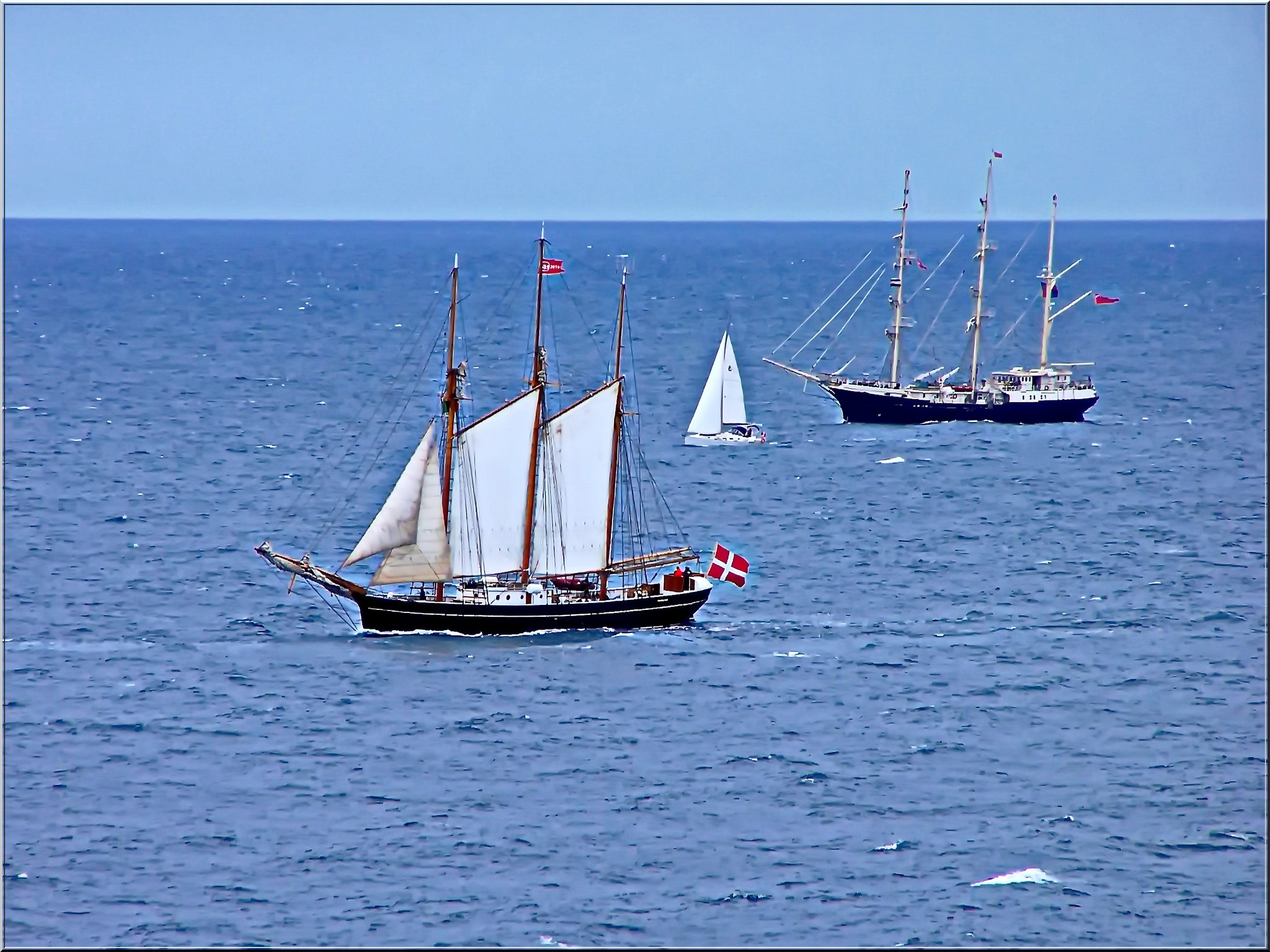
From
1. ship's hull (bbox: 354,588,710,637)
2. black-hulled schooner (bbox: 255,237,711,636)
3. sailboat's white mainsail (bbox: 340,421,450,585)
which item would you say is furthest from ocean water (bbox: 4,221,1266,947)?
sailboat's white mainsail (bbox: 340,421,450,585)

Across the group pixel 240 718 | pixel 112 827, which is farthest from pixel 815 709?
pixel 112 827

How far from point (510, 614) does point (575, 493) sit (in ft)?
19.0

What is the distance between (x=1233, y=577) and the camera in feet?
267

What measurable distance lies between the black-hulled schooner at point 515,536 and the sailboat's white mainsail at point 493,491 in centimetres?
5

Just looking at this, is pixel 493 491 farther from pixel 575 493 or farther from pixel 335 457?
pixel 335 457

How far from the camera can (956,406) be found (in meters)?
127

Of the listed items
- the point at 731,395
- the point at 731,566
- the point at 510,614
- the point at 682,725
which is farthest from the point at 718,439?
the point at 682,725

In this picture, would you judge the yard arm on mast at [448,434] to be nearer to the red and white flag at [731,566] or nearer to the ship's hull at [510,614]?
the ship's hull at [510,614]

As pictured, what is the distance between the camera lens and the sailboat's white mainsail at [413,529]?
2692 inches

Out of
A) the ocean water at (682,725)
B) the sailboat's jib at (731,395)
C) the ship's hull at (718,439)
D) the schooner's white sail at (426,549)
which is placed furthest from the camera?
the sailboat's jib at (731,395)

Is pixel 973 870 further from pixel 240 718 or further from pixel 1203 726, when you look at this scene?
pixel 240 718

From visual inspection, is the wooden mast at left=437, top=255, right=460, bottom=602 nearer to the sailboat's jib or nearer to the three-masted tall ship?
the sailboat's jib

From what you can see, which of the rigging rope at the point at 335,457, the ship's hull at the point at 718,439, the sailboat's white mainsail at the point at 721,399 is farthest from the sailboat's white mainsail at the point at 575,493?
the sailboat's white mainsail at the point at 721,399

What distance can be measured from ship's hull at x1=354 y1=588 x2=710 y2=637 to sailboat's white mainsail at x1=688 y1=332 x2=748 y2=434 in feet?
148
